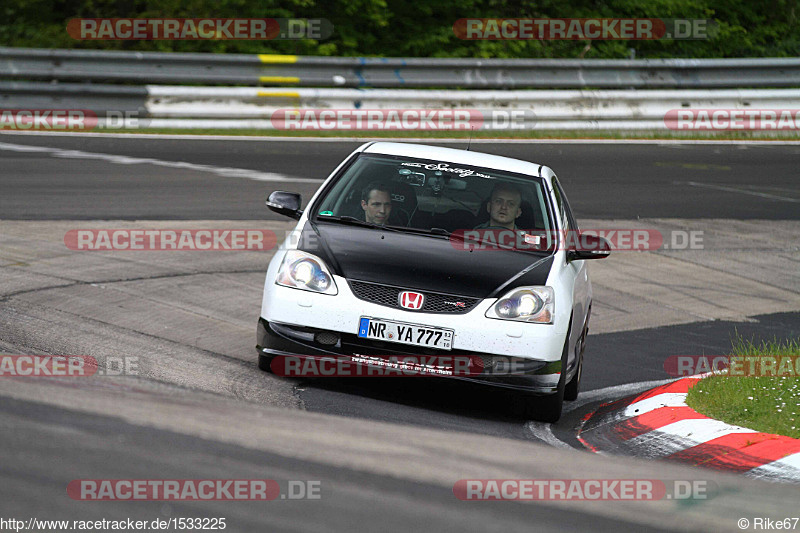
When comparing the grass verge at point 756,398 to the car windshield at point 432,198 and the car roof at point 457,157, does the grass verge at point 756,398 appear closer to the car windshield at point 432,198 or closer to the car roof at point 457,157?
the car windshield at point 432,198

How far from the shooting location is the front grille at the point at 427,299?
21.5 feet

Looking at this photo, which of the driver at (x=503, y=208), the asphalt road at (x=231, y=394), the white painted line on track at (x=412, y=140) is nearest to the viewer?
the asphalt road at (x=231, y=394)

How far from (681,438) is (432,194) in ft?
7.97

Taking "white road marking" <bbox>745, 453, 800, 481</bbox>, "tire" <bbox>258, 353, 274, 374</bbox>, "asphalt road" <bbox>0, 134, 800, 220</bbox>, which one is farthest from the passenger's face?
"asphalt road" <bbox>0, 134, 800, 220</bbox>

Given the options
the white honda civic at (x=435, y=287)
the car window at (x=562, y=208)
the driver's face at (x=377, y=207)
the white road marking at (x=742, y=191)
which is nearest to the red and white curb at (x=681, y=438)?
the white honda civic at (x=435, y=287)

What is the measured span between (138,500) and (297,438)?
82cm

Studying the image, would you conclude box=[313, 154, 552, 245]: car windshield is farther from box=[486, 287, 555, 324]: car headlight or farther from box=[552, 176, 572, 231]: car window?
box=[486, 287, 555, 324]: car headlight

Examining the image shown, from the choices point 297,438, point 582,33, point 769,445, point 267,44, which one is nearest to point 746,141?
point 582,33

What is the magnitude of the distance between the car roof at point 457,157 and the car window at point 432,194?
0.06 meters

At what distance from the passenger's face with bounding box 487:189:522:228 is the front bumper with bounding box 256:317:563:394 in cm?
127

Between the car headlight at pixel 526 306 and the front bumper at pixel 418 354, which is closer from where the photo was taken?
the front bumper at pixel 418 354

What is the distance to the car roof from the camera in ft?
26.1

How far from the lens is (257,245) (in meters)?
11.2

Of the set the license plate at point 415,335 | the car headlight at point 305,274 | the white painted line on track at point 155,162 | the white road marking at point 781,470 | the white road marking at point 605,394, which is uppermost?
the white painted line on track at point 155,162
